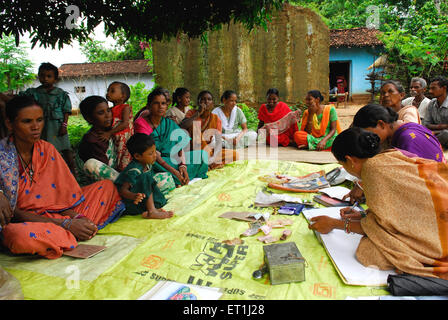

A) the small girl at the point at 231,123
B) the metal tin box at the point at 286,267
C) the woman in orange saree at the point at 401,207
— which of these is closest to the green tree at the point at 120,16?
the small girl at the point at 231,123

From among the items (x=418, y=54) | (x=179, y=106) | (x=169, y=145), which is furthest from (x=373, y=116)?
(x=418, y=54)

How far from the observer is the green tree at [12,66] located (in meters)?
8.66

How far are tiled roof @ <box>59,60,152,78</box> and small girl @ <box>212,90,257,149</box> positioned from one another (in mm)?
12566

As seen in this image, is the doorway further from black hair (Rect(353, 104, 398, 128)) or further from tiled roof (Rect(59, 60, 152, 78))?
black hair (Rect(353, 104, 398, 128))

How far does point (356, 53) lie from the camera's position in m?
17.2

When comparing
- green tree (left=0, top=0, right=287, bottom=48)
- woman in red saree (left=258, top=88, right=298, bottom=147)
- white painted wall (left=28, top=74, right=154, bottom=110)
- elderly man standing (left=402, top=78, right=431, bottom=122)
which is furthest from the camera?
white painted wall (left=28, top=74, right=154, bottom=110)

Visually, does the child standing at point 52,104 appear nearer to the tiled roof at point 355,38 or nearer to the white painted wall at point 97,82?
the white painted wall at point 97,82

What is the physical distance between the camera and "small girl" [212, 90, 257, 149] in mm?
6198

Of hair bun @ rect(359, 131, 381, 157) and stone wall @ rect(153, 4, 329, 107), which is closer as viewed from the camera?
hair bun @ rect(359, 131, 381, 157)

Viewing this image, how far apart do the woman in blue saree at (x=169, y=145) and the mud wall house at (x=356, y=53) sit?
15.0 metres

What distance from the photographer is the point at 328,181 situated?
3861mm

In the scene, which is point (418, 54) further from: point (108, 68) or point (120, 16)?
point (108, 68)

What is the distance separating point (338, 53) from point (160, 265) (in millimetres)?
17793

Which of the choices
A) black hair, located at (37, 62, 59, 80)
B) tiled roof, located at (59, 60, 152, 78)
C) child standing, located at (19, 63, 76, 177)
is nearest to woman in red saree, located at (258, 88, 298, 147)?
child standing, located at (19, 63, 76, 177)
